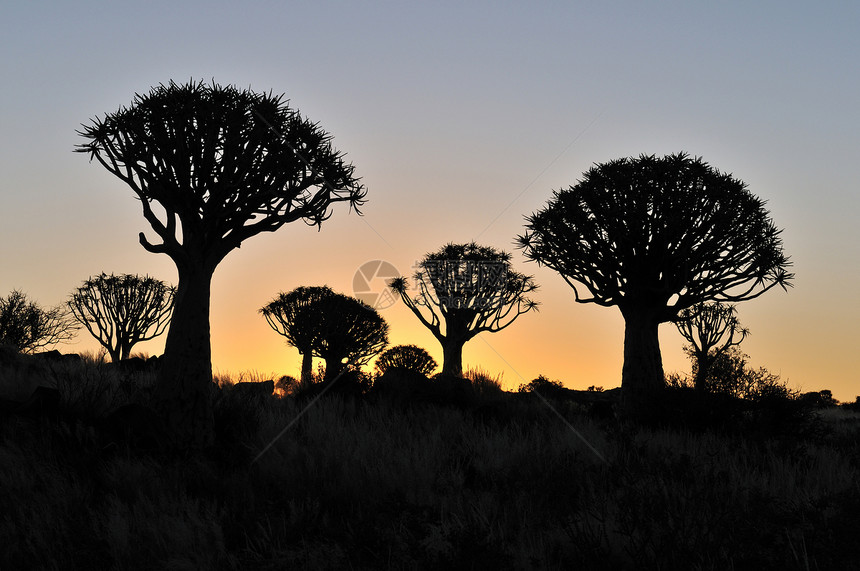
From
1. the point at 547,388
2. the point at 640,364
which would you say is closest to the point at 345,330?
the point at 547,388

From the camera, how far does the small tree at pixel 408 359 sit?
30.9 m

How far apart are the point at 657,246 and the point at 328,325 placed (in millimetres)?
20590

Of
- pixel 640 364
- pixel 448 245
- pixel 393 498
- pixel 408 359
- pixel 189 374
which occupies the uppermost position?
pixel 448 245

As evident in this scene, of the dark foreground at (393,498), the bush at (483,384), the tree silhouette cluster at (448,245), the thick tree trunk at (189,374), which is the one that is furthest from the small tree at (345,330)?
the thick tree trunk at (189,374)

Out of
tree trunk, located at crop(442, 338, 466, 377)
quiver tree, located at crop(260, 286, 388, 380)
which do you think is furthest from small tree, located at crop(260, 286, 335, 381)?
tree trunk, located at crop(442, 338, 466, 377)

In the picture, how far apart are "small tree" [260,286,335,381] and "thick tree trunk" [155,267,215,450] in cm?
2267

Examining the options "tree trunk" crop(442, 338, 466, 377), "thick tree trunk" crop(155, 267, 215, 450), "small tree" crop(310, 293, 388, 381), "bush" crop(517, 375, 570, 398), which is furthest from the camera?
"small tree" crop(310, 293, 388, 381)

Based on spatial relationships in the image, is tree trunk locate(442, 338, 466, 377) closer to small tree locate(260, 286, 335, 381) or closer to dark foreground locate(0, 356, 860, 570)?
small tree locate(260, 286, 335, 381)

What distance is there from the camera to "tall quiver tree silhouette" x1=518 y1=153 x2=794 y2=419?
1560cm

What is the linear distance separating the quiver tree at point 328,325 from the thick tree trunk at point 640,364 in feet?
62.2

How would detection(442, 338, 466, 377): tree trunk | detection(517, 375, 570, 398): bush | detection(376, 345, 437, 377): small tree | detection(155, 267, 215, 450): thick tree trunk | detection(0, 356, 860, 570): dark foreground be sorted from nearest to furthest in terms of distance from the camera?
detection(0, 356, 860, 570): dark foreground
detection(155, 267, 215, 450): thick tree trunk
detection(517, 375, 570, 398): bush
detection(442, 338, 466, 377): tree trunk
detection(376, 345, 437, 377): small tree

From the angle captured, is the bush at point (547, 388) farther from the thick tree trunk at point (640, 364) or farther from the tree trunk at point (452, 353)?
the thick tree trunk at point (640, 364)

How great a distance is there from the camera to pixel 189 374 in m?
9.25

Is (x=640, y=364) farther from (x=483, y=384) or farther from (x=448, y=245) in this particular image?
(x=448, y=245)
